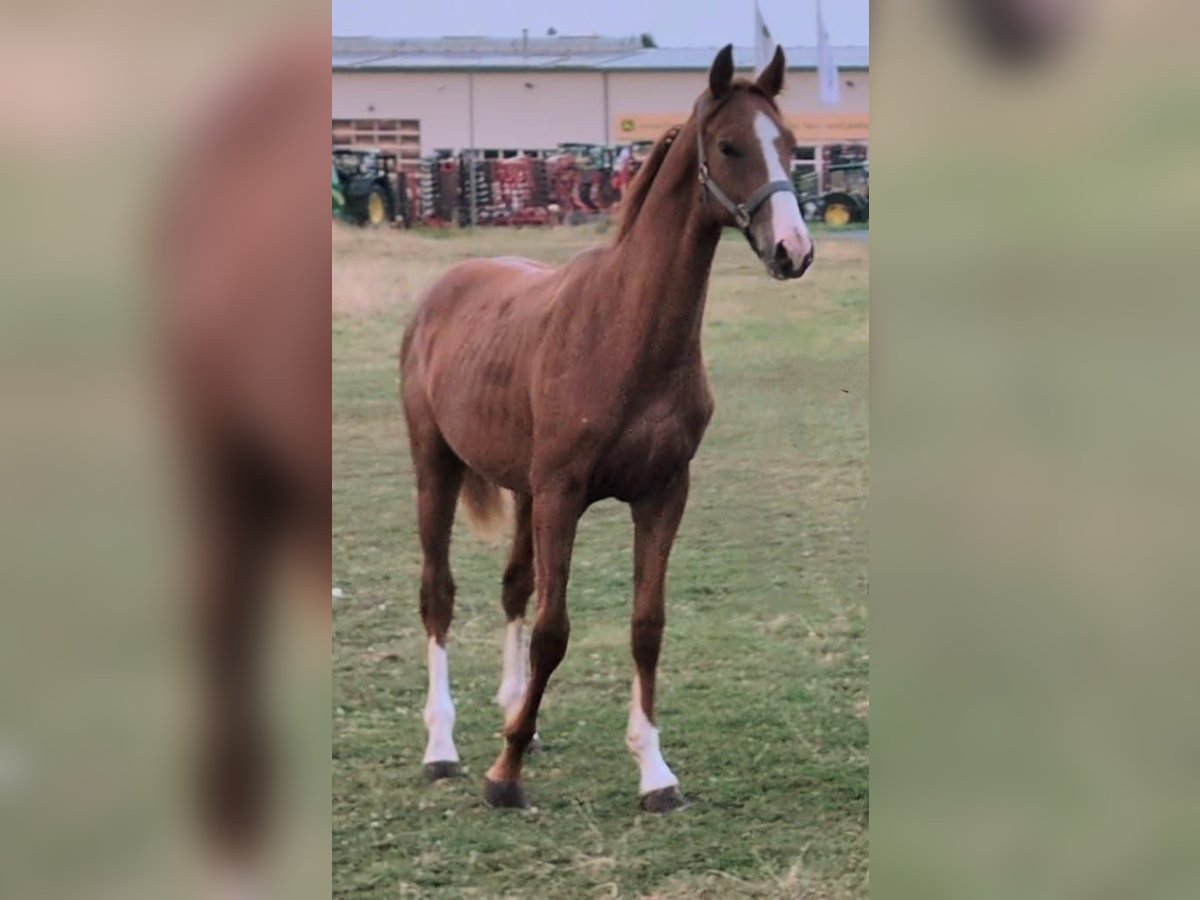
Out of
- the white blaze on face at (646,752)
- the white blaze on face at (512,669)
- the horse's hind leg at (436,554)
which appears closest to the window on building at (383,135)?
the horse's hind leg at (436,554)

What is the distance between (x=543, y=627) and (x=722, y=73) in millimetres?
1063

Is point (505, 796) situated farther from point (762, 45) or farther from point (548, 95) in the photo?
point (762, 45)

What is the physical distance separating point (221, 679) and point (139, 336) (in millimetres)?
557

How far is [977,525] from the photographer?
2316 millimetres

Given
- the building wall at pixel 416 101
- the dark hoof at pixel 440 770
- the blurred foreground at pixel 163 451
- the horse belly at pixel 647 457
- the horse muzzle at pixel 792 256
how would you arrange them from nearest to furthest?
1. the blurred foreground at pixel 163 451
2. the horse muzzle at pixel 792 256
3. the building wall at pixel 416 101
4. the horse belly at pixel 647 457
5. the dark hoof at pixel 440 770

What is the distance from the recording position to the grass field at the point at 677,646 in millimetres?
2361

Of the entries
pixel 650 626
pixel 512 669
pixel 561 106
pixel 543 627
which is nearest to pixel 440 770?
pixel 512 669

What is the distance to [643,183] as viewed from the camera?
2330 mm

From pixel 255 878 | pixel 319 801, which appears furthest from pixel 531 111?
pixel 255 878

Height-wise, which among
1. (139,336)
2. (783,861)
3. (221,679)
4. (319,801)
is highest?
(139,336)

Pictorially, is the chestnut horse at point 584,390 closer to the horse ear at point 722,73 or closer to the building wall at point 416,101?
the horse ear at point 722,73

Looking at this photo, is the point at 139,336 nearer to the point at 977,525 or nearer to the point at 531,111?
the point at 531,111

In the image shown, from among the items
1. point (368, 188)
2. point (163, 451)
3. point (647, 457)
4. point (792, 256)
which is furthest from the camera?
point (647, 457)

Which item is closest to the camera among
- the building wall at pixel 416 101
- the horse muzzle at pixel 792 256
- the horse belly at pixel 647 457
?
the horse muzzle at pixel 792 256
